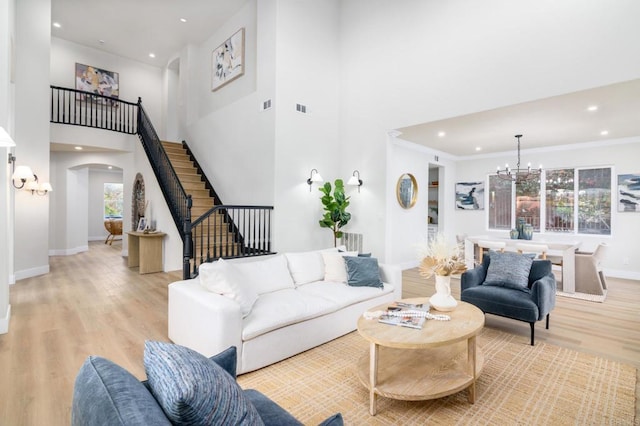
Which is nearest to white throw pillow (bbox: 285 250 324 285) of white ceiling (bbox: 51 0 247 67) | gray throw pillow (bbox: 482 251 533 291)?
gray throw pillow (bbox: 482 251 533 291)

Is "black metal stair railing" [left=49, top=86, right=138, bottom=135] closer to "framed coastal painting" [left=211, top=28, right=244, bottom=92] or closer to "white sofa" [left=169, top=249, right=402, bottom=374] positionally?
"framed coastal painting" [left=211, top=28, right=244, bottom=92]

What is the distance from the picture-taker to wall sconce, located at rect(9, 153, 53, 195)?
539 cm

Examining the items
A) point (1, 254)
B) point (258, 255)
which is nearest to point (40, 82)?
point (1, 254)

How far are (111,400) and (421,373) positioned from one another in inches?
81.8

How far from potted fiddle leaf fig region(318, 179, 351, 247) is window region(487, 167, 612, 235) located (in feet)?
14.7

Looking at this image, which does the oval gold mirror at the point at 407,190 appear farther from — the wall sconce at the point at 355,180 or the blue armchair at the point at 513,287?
the blue armchair at the point at 513,287

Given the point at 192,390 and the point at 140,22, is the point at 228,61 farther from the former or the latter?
the point at 192,390

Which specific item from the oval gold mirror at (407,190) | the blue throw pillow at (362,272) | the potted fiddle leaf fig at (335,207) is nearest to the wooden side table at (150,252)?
the potted fiddle leaf fig at (335,207)

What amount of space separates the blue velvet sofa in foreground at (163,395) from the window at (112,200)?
13734 mm

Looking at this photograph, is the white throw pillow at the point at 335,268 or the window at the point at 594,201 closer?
the white throw pillow at the point at 335,268

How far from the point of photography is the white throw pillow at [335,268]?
3992 mm

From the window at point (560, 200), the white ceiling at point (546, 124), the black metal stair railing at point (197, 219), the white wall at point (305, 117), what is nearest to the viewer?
the white ceiling at point (546, 124)

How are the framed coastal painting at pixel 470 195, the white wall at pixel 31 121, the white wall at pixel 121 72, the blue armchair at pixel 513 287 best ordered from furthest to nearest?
the white wall at pixel 121 72, the framed coastal painting at pixel 470 195, the white wall at pixel 31 121, the blue armchair at pixel 513 287

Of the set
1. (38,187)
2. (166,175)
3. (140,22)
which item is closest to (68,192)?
(38,187)
